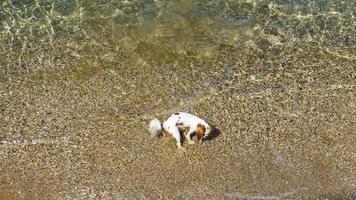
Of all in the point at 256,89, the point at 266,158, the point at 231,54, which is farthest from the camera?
the point at 231,54

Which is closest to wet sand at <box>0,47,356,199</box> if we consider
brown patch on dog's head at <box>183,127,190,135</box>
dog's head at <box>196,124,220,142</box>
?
dog's head at <box>196,124,220,142</box>

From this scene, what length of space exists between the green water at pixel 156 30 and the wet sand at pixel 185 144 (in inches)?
12.7

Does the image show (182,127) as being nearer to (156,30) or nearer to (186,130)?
(186,130)

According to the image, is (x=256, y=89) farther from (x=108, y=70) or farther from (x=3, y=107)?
(x=3, y=107)

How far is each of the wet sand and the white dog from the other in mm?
174

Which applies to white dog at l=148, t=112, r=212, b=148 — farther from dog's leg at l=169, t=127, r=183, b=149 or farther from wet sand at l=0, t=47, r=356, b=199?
wet sand at l=0, t=47, r=356, b=199

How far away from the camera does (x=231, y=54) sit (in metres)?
12.1

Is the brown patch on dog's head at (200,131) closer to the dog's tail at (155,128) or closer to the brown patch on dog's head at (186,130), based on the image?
the brown patch on dog's head at (186,130)

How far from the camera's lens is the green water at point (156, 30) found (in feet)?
39.0

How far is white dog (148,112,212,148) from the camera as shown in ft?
32.1

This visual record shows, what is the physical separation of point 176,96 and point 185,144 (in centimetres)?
135

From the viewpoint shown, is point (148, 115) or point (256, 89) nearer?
point (148, 115)

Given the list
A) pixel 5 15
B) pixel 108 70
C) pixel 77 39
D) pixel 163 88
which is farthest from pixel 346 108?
pixel 5 15

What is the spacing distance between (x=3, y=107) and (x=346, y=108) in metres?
6.19
